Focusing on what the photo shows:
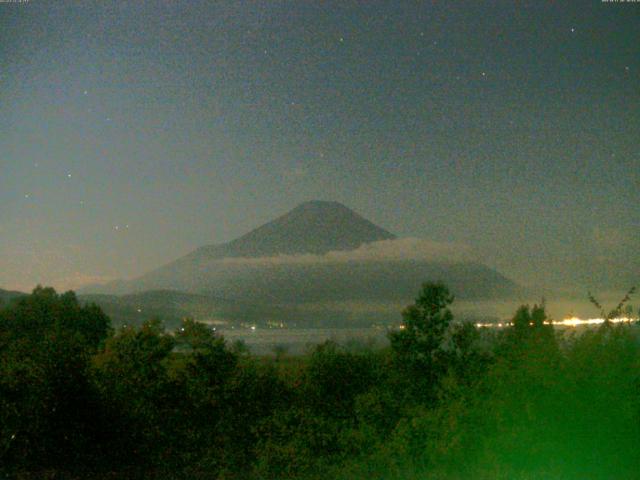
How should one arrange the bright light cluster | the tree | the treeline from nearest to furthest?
the treeline, the bright light cluster, the tree

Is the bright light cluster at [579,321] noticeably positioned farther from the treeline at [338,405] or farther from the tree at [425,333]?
the tree at [425,333]

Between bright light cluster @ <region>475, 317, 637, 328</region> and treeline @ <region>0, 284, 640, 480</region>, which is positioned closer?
A: treeline @ <region>0, 284, 640, 480</region>

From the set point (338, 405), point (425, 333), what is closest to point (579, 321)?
point (425, 333)

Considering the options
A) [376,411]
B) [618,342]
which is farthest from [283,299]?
[618,342]

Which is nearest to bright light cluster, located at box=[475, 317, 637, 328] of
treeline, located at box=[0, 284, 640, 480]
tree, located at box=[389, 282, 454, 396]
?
treeline, located at box=[0, 284, 640, 480]

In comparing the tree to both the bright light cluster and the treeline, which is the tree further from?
the bright light cluster

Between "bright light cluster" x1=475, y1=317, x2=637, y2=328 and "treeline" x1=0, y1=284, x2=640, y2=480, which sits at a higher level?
Answer: "bright light cluster" x1=475, y1=317, x2=637, y2=328

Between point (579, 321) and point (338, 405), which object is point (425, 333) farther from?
point (579, 321)

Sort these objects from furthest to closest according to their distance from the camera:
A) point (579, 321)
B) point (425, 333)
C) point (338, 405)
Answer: point (338, 405) < point (425, 333) < point (579, 321)

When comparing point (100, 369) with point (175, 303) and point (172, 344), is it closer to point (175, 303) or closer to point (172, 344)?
point (172, 344)

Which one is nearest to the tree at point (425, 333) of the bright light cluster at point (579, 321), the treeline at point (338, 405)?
the treeline at point (338, 405)
